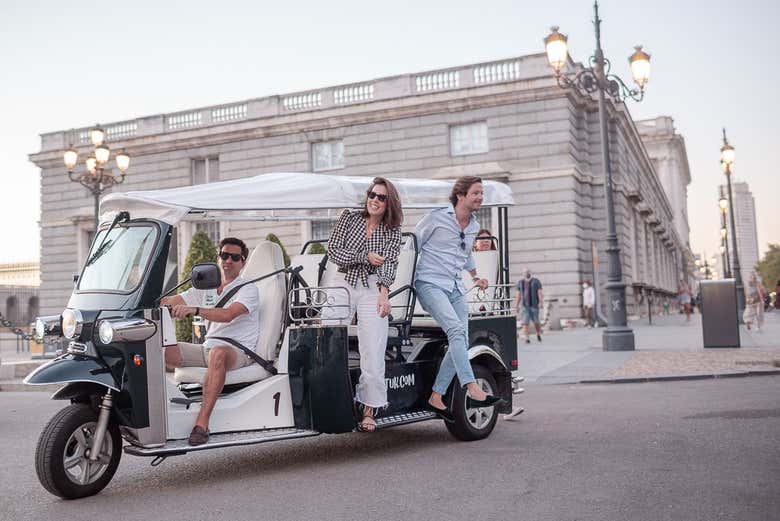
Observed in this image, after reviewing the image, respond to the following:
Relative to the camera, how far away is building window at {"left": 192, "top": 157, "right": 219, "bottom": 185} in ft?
116

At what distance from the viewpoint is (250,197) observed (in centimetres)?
586

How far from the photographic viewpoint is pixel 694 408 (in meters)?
8.22

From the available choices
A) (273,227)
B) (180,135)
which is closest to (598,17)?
(273,227)

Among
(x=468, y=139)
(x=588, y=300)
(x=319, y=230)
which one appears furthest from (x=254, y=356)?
(x=319, y=230)

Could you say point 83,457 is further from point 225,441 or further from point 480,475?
point 480,475

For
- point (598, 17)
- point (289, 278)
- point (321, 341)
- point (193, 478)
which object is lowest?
point (193, 478)

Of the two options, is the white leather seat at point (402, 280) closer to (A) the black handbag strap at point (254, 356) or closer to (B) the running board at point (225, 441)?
(A) the black handbag strap at point (254, 356)

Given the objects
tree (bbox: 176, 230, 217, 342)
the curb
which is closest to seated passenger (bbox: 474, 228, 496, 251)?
the curb

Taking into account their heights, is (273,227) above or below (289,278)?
above

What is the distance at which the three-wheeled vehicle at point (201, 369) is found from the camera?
201 inches

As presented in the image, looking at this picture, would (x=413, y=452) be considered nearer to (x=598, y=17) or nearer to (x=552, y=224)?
(x=598, y=17)

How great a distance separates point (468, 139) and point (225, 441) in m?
26.0

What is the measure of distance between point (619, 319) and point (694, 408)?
340 inches

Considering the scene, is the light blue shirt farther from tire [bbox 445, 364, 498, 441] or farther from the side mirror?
the side mirror
